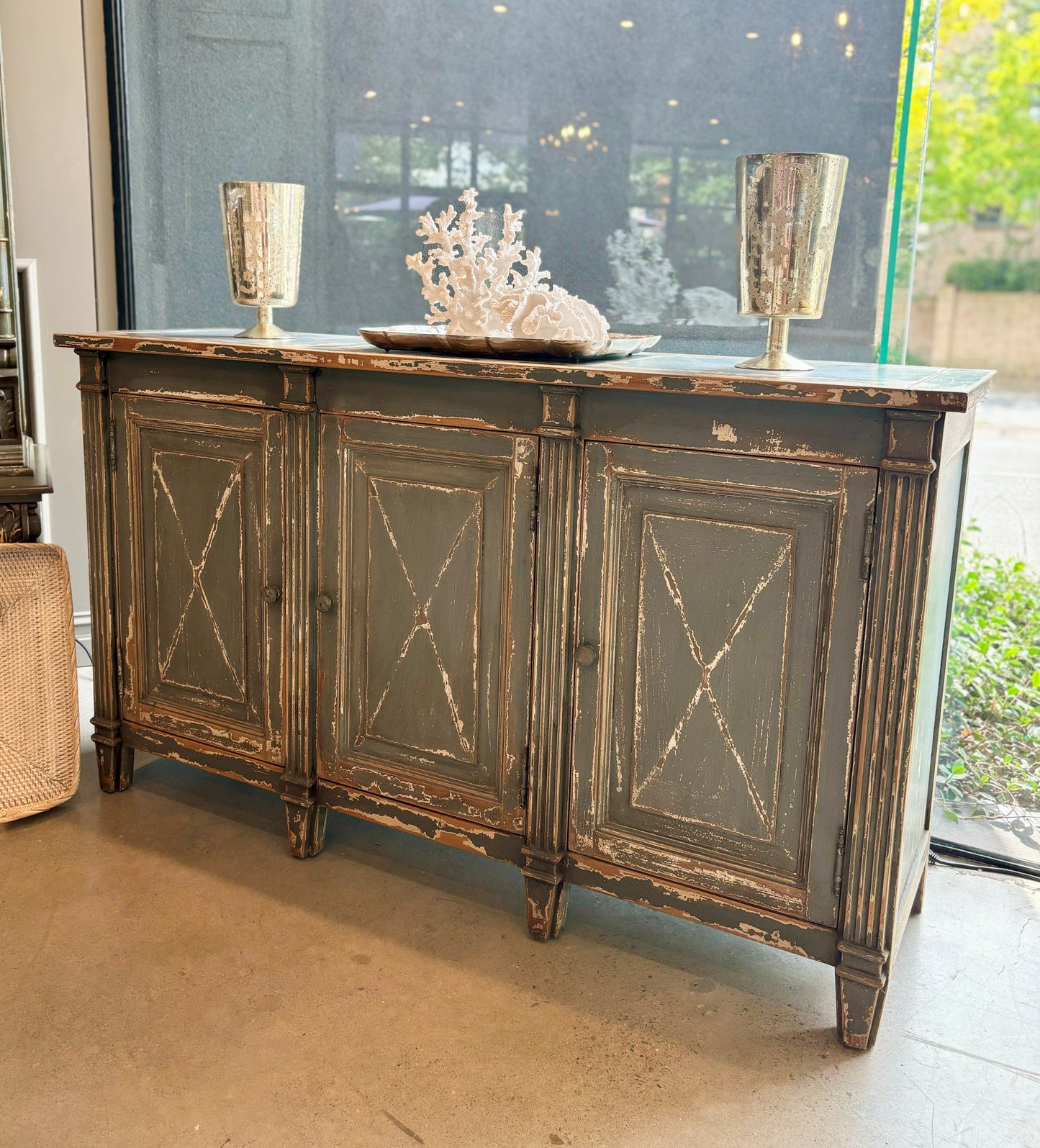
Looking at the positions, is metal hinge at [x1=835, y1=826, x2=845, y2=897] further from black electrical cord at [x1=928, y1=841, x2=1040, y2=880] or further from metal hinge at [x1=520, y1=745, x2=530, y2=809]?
black electrical cord at [x1=928, y1=841, x2=1040, y2=880]

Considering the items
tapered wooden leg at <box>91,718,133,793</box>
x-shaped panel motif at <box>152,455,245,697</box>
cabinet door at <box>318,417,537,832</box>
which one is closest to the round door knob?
cabinet door at <box>318,417,537,832</box>

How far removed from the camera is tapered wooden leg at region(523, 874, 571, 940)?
208 centimetres

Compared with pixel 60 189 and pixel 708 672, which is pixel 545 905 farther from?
pixel 60 189

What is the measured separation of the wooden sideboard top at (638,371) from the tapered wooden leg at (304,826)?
904mm

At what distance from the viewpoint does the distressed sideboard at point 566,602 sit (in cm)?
174

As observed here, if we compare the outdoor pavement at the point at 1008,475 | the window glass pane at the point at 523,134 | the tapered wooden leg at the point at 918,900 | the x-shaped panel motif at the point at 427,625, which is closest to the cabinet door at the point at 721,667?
the x-shaped panel motif at the point at 427,625

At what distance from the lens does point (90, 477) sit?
2.50 metres

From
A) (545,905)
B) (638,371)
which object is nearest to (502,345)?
(638,371)

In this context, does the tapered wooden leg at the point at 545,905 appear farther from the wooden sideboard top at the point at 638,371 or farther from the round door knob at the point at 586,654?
the wooden sideboard top at the point at 638,371

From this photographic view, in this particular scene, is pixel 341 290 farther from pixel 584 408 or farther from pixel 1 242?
pixel 584 408

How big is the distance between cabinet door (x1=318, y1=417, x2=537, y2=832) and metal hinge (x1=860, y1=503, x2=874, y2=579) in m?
0.57

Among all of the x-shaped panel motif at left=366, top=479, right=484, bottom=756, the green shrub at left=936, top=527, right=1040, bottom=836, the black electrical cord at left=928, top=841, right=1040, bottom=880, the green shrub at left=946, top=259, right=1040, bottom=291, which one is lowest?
the black electrical cord at left=928, top=841, right=1040, bottom=880

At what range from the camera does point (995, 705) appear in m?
2.64

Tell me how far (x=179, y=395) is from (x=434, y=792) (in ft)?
3.18
